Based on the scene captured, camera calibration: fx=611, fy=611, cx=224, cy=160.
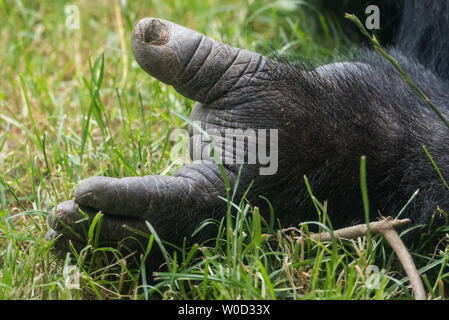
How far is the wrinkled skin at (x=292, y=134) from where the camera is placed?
50.4 inches

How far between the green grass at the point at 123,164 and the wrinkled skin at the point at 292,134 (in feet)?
0.19

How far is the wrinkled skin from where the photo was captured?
1.28 meters

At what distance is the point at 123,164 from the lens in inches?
62.3

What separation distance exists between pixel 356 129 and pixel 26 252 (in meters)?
0.79

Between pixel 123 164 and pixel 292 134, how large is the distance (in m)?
0.49

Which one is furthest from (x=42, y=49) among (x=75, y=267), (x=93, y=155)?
(x=75, y=267)

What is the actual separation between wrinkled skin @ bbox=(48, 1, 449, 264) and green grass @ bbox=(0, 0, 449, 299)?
6 centimetres
